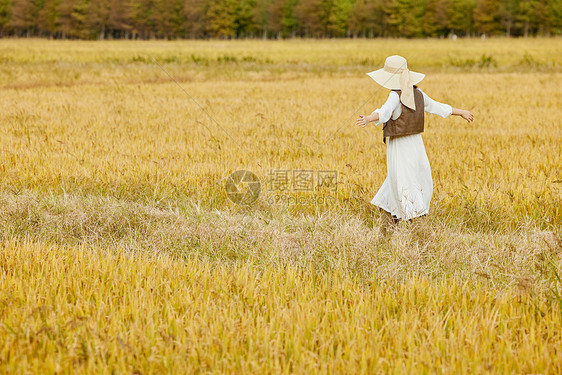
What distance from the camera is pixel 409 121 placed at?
418cm

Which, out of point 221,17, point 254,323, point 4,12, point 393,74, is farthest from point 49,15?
point 254,323

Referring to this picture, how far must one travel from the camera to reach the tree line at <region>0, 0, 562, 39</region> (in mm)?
69625

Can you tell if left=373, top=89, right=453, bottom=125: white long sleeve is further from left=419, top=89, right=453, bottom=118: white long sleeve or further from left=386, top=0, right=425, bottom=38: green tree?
left=386, top=0, right=425, bottom=38: green tree

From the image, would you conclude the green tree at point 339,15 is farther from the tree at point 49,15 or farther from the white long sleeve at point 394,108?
the white long sleeve at point 394,108

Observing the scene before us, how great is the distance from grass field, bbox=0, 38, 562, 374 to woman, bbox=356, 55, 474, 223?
8.5 inches

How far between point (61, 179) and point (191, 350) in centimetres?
393

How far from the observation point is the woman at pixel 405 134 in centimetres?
407

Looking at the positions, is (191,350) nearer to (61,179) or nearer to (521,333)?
(521,333)

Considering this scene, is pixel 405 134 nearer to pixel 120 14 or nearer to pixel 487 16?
pixel 487 16

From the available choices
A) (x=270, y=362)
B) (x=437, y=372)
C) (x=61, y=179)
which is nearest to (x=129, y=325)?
(x=270, y=362)

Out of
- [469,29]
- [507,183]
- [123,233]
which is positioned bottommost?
[123,233]

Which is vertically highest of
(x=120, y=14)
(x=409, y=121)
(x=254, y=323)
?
(x=120, y=14)

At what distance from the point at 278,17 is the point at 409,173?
81958 mm

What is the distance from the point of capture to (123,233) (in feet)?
13.7
